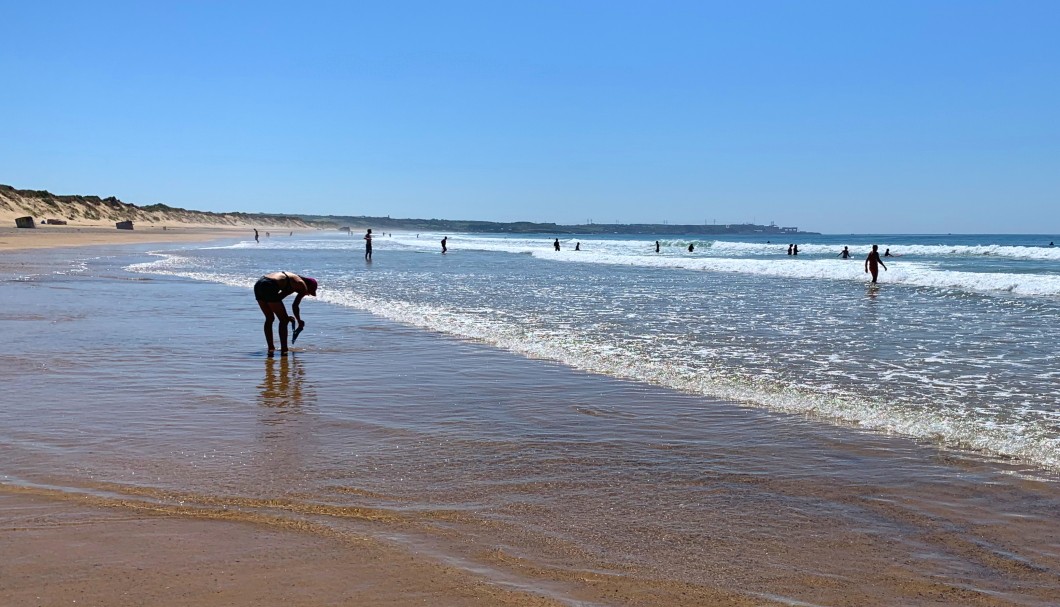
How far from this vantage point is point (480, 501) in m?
4.92

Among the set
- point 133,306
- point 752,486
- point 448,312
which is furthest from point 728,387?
point 133,306

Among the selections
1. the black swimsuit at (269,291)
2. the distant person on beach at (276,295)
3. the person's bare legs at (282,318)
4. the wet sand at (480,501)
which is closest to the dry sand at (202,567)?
the wet sand at (480,501)

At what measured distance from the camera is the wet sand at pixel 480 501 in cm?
374

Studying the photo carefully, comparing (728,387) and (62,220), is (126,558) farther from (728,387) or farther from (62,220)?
(62,220)

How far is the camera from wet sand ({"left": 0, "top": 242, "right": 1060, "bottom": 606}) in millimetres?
3744

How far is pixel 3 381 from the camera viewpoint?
8500 mm

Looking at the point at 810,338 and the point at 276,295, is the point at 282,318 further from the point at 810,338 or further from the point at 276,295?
the point at 810,338

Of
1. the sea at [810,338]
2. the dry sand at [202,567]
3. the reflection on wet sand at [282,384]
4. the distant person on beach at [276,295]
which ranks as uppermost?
the distant person on beach at [276,295]

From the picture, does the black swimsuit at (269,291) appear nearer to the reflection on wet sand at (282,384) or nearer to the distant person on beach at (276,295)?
the distant person on beach at (276,295)

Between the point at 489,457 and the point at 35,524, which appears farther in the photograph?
the point at 489,457

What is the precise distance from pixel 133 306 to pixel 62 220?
86.1 meters

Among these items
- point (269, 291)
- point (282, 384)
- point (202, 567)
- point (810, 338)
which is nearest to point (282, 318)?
point (269, 291)

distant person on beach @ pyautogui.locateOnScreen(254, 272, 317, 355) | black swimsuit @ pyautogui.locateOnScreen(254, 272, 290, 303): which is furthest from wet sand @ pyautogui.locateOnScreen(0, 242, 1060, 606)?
black swimsuit @ pyautogui.locateOnScreen(254, 272, 290, 303)

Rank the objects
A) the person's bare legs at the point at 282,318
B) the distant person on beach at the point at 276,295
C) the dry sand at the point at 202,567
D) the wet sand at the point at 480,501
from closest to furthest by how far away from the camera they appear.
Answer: the dry sand at the point at 202,567
the wet sand at the point at 480,501
the person's bare legs at the point at 282,318
the distant person on beach at the point at 276,295
